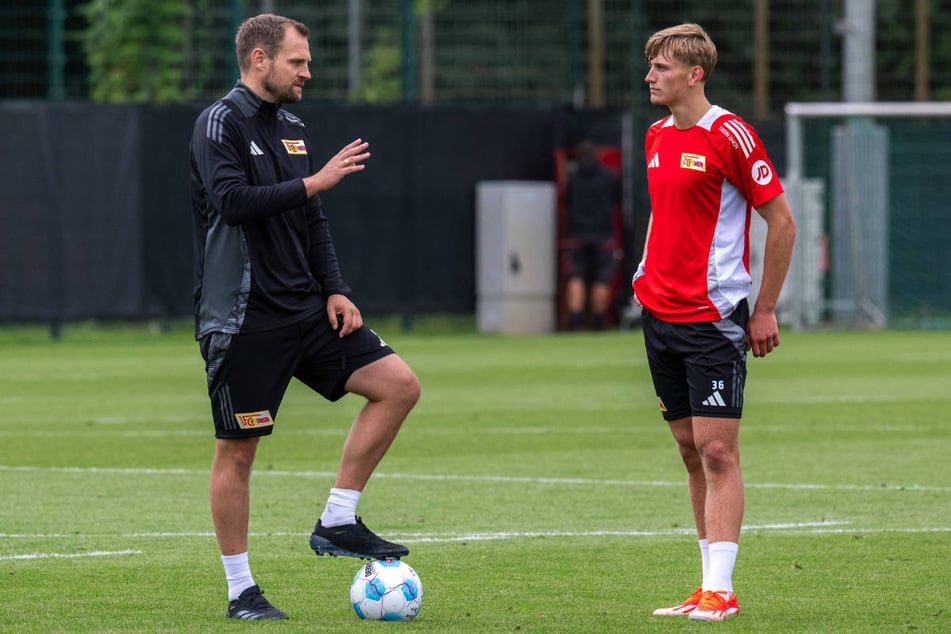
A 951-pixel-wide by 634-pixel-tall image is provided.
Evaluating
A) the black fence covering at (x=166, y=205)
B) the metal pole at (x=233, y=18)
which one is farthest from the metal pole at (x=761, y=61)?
the metal pole at (x=233, y=18)

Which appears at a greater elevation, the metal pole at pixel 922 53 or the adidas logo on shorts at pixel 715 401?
the metal pole at pixel 922 53

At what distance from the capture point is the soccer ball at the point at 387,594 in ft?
21.2

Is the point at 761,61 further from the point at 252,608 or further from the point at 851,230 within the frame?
the point at 252,608

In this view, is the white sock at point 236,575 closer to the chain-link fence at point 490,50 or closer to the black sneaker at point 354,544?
the black sneaker at point 354,544

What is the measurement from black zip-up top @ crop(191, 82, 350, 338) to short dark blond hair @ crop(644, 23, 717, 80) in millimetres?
1319

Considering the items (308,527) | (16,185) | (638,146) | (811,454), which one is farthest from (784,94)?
(308,527)

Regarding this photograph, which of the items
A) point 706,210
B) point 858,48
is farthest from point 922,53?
point 706,210

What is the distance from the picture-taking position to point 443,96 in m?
27.2

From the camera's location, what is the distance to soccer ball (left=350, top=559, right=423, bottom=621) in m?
6.46

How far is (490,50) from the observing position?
26.3m

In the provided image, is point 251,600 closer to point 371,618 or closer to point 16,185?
point 371,618

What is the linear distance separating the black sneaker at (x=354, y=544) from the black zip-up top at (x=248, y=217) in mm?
752

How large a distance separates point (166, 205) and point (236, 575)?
17.2 metres

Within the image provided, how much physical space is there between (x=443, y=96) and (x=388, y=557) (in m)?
21.0
